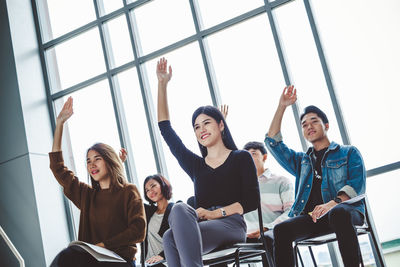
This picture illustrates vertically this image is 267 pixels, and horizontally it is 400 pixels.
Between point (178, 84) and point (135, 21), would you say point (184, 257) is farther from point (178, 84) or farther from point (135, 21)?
point (135, 21)

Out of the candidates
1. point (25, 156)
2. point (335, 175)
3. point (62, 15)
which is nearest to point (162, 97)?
point (335, 175)

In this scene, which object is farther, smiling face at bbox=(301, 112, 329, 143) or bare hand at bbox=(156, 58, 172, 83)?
smiling face at bbox=(301, 112, 329, 143)

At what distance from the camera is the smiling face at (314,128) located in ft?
8.66

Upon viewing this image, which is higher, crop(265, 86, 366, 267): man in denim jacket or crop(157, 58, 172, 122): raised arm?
crop(157, 58, 172, 122): raised arm

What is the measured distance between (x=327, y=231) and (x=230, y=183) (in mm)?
657

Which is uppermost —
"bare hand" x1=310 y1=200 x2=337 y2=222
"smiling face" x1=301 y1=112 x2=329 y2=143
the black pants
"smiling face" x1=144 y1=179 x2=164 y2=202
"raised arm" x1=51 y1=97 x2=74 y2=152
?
"raised arm" x1=51 y1=97 x2=74 y2=152

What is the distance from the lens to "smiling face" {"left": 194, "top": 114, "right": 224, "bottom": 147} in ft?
7.19

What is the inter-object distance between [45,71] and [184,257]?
401 centimetres

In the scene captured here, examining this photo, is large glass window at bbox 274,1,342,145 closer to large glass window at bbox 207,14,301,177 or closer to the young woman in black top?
large glass window at bbox 207,14,301,177

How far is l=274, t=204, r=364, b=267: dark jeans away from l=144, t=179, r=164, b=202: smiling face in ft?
4.51

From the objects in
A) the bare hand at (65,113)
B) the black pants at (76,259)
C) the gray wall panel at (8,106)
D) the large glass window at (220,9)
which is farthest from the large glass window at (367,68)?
the gray wall panel at (8,106)

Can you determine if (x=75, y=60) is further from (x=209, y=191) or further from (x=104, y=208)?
(x=209, y=191)

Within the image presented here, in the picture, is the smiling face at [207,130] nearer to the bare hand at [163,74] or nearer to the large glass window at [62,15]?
the bare hand at [163,74]

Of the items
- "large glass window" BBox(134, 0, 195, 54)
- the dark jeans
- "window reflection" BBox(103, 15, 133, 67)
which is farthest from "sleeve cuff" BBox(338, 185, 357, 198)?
"window reflection" BBox(103, 15, 133, 67)
